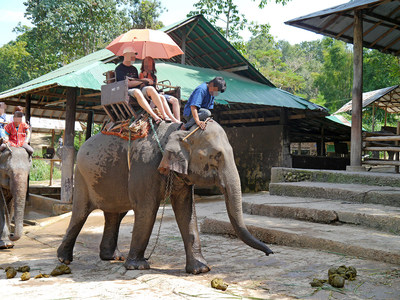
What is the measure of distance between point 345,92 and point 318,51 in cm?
3902

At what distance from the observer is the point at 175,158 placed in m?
4.36

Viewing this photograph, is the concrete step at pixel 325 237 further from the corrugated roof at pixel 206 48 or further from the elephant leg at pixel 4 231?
the corrugated roof at pixel 206 48

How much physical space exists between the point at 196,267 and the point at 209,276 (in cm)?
18

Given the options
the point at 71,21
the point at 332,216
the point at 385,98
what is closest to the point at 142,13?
the point at 71,21

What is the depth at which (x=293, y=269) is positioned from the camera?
14.8ft

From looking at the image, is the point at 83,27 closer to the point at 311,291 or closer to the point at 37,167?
the point at 37,167

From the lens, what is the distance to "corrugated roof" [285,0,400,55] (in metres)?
9.44

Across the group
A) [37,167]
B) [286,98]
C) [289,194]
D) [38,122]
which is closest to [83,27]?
[38,122]

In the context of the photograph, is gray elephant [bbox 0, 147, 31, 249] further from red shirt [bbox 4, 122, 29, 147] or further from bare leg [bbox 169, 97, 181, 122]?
bare leg [bbox 169, 97, 181, 122]

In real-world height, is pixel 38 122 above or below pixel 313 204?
above

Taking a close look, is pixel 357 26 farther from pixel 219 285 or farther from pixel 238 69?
pixel 219 285

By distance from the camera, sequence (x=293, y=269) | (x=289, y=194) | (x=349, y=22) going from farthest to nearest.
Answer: (x=349, y=22)
(x=289, y=194)
(x=293, y=269)

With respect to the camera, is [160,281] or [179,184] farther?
[179,184]

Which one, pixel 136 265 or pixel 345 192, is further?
pixel 345 192
